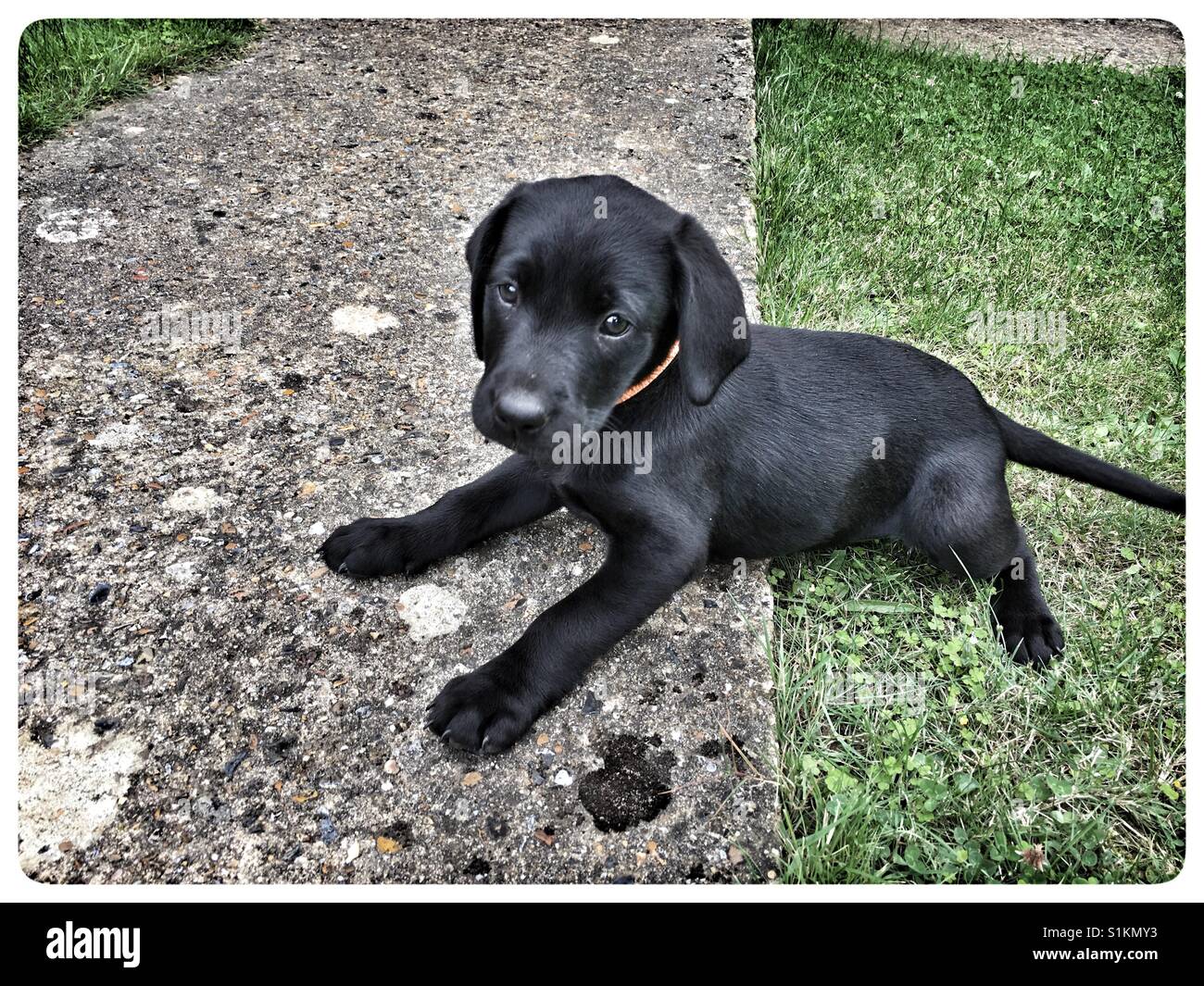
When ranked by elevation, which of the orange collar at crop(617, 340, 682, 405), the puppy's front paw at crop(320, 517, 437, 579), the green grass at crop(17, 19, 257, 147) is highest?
the green grass at crop(17, 19, 257, 147)

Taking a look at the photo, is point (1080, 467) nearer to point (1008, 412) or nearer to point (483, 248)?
point (1008, 412)

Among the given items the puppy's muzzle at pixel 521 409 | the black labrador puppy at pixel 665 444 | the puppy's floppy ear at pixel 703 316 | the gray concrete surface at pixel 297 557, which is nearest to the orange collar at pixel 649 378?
the black labrador puppy at pixel 665 444

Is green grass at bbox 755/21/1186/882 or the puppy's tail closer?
green grass at bbox 755/21/1186/882

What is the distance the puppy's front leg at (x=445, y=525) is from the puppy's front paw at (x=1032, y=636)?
1378mm

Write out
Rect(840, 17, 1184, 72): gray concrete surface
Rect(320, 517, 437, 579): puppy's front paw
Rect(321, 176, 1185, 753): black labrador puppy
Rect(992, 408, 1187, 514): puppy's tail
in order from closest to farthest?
Rect(321, 176, 1185, 753): black labrador puppy
Rect(320, 517, 437, 579): puppy's front paw
Rect(992, 408, 1187, 514): puppy's tail
Rect(840, 17, 1184, 72): gray concrete surface

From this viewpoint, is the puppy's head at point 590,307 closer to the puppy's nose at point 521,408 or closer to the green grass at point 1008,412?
the puppy's nose at point 521,408

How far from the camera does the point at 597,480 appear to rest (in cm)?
221

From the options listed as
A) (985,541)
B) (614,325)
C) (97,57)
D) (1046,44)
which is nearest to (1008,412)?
(985,541)

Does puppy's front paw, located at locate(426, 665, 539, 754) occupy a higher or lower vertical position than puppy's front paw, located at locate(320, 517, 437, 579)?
lower

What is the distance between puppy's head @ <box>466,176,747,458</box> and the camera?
1949mm

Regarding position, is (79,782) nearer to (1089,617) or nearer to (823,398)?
(823,398)

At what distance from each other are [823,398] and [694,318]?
0.57 metres

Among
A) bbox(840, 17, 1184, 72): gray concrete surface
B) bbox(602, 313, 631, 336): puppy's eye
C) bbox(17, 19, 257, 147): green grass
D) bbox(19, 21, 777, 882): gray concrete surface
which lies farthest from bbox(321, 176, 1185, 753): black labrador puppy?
bbox(840, 17, 1184, 72): gray concrete surface

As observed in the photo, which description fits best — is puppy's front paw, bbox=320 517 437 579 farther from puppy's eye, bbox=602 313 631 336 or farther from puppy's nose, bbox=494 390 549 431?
puppy's eye, bbox=602 313 631 336
